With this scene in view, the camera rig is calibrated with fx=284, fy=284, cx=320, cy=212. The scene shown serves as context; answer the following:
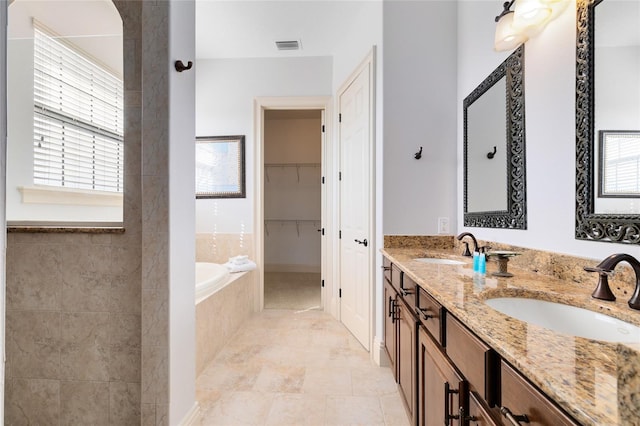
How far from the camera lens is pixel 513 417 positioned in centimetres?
57

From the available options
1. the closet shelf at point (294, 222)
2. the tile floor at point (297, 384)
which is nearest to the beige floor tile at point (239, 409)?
the tile floor at point (297, 384)

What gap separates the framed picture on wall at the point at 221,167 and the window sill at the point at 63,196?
5.76 feet

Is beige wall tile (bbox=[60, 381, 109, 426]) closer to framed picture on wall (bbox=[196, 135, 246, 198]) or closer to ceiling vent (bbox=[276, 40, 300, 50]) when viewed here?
framed picture on wall (bbox=[196, 135, 246, 198])

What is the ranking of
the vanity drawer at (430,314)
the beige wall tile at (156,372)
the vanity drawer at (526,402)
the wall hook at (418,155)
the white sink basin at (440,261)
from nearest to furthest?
1. the vanity drawer at (526,402)
2. the vanity drawer at (430,314)
3. the beige wall tile at (156,372)
4. the white sink basin at (440,261)
5. the wall hook at (418,155)

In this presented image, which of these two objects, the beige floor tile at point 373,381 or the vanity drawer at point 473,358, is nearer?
the vanity drawer at point 473,358

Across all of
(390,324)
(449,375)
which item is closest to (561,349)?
(449,375)

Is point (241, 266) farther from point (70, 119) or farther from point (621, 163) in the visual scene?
point (621, 163)

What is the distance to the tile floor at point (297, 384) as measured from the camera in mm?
1618

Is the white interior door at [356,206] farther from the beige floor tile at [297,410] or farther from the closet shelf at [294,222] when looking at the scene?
the closet shelf at [294,222]

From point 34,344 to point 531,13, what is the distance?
2.83 metres

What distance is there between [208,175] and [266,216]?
2.12 metres

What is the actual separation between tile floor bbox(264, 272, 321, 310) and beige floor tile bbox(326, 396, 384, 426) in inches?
66.6

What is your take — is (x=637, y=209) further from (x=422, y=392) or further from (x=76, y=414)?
(x=76, y=414)

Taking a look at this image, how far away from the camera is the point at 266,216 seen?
538 cm
